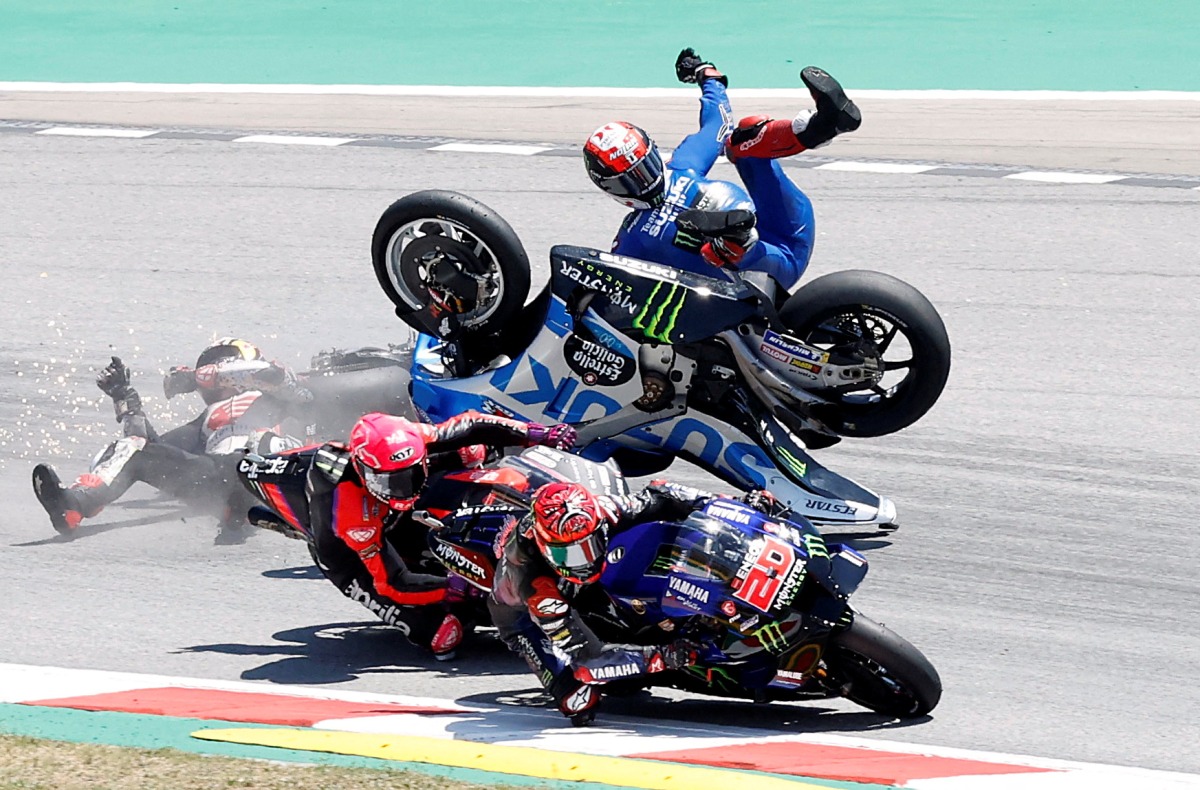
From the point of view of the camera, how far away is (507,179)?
15.1m

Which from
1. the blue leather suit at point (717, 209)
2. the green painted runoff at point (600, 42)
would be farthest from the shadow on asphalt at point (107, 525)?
the green painted runoff at point (600, 42)

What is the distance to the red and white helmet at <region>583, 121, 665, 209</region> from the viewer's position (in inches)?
339

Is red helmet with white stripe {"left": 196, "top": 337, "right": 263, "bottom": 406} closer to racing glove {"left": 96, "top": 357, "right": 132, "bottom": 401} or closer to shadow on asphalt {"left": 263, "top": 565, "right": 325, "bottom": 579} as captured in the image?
racing glove {"left": 96, "top": 357, "right": 132, "bottom": 401}

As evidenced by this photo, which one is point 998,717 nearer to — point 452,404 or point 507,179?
point 452,404

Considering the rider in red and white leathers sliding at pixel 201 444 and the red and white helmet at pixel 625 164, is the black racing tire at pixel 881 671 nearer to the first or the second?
the red and white helmet at pixel 625 164

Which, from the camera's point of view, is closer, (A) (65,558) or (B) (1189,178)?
(A) (65,558)

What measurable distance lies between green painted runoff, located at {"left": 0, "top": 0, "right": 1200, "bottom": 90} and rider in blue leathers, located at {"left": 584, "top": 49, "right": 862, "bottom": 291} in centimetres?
980

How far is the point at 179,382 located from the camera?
403 inches

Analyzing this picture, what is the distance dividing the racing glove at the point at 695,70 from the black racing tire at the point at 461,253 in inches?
58.6

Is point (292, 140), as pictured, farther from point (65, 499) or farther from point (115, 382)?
point (65, 499)

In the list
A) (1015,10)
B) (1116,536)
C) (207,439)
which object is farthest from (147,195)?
(1015,10)

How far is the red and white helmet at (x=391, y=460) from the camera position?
7277mm

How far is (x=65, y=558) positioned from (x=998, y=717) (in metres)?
4.70

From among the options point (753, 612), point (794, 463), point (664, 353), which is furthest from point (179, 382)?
point (753, 612)
